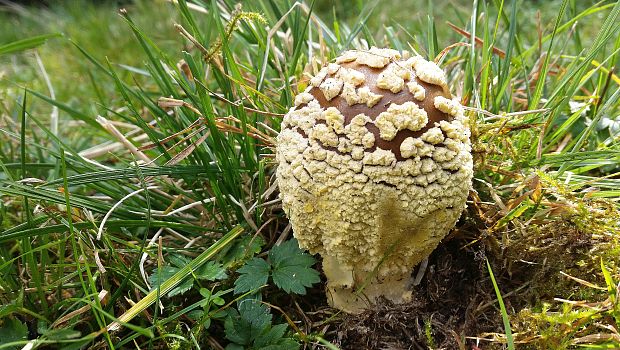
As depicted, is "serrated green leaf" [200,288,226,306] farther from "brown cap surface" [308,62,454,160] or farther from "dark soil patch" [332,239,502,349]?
"brown cap surface" [308,62,454,160]

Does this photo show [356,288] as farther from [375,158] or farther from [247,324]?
[375,158]

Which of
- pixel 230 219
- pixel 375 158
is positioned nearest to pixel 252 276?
pixel 230 219

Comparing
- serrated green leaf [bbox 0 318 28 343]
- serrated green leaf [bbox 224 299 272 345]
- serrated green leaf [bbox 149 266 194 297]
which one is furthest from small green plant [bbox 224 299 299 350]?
serrated green leaf [bbox 0 318 28 343]

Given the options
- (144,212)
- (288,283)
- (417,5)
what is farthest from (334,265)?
(417,5)

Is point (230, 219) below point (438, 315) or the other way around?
the other way around

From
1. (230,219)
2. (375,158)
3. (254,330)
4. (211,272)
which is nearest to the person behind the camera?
(375,158)

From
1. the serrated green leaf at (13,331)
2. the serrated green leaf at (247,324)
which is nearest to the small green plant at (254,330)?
the serrated green leaf at (247,324)

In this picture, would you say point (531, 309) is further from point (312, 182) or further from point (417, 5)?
point (417, 5)

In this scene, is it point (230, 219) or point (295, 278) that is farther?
point (230, 219)
